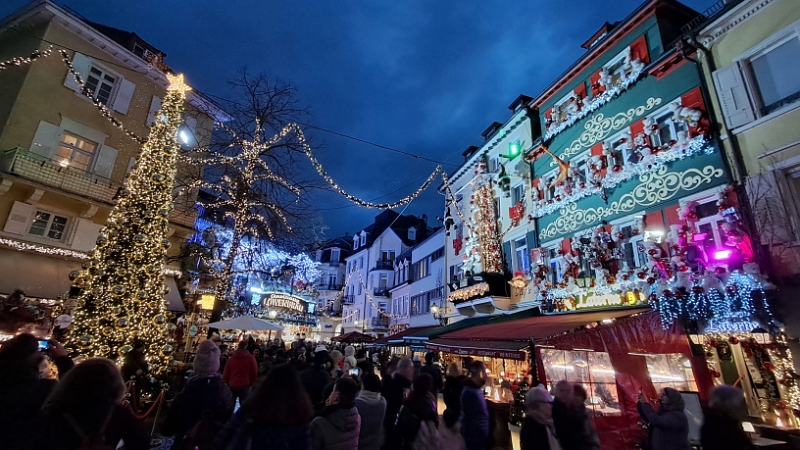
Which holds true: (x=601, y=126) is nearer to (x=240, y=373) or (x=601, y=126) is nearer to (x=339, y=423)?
(x=339, y=423)

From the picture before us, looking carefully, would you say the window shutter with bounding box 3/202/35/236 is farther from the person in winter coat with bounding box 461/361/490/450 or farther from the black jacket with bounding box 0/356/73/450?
the person in winter coat with bounding box 461/361/490/450

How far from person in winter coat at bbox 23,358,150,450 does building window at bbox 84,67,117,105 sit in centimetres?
1587

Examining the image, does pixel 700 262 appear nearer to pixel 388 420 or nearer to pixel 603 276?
pixel 603 276

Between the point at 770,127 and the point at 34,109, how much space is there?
21.0 meters

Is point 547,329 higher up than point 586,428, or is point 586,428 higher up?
point 547,329

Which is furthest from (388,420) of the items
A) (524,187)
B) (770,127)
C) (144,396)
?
(524,187)

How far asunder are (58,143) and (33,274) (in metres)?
4.56

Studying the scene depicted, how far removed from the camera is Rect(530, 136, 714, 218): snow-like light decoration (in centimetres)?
902

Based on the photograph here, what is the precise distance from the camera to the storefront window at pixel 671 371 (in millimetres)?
8805

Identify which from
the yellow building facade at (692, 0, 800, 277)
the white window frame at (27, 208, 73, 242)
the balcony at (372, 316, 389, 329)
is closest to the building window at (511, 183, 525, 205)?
the yellow building facade at (692, 0, 800, 277)

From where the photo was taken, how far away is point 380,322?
3272 cm

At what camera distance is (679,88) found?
9.79 m

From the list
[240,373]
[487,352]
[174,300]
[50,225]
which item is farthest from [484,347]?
[50,225]

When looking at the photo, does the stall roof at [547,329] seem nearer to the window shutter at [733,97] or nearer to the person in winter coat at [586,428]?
the person in winter coat at [586,428]
